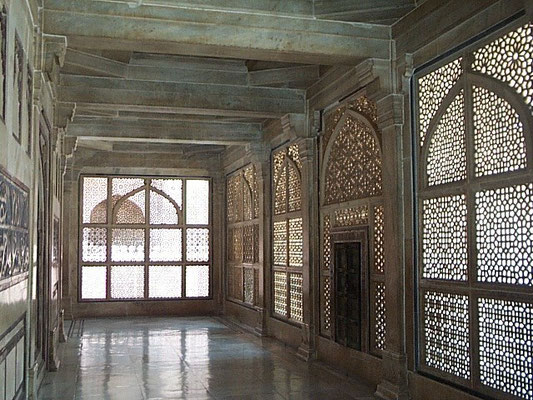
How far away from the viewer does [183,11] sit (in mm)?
6137

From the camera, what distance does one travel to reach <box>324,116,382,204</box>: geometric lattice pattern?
24.4 ft

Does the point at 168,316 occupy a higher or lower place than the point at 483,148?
lower

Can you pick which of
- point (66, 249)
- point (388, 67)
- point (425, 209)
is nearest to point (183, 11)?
point (388, 67)

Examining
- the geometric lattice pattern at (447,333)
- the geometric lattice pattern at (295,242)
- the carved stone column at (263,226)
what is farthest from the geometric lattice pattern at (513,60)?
the carved stone column at (263,226)

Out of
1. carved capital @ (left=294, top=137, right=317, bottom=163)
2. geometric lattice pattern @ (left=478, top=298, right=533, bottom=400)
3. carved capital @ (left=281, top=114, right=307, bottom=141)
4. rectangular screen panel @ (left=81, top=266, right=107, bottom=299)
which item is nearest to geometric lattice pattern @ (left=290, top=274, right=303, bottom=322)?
carved capital @ (left=294, top=137, right=317, bottom=163)

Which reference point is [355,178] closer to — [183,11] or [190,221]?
[183,11]

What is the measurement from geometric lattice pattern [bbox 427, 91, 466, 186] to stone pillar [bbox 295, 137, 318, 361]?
3.08 meters

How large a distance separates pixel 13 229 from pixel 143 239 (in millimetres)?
10626

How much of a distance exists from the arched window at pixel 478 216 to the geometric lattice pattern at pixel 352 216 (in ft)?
4.19

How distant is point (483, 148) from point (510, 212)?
65cm

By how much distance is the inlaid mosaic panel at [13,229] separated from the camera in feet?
13.3

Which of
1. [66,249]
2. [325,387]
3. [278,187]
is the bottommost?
[325,387]

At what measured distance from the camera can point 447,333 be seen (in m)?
5.92

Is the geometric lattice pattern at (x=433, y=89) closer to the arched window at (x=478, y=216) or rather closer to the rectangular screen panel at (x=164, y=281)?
the arched window at (x=478, y=216)
